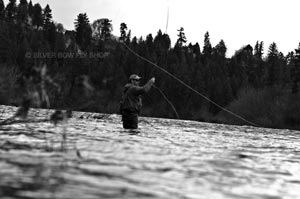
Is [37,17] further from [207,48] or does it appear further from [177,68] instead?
[177,68]

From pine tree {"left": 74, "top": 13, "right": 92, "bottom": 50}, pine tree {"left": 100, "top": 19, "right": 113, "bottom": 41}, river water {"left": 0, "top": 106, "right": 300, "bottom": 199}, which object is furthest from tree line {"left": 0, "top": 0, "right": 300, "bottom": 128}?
river water {"left": 0, "top": 106, "right": 300, "bottom": 199}

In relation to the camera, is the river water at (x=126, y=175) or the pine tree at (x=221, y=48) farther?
the pine tree at (x=221, y=48)

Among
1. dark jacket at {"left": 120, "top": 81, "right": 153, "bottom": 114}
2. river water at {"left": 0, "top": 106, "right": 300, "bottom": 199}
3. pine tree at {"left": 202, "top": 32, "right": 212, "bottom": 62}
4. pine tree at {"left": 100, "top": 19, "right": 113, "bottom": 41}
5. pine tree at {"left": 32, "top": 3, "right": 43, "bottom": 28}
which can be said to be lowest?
river water at {"left": 0, "top": 106, "right": 300, "bottom": 199}

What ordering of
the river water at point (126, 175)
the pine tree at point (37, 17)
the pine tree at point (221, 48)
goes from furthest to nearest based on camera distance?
1. the pine tree at point (37, 17)
2. the pine tree at point (221, 48)
3. the river water at point (126, 175)

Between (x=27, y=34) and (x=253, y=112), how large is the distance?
84822 mm

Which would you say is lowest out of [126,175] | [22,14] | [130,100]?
[126,175]

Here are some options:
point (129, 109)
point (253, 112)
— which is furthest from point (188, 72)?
point (129, 109)

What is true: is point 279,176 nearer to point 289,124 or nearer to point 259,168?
point 259,168

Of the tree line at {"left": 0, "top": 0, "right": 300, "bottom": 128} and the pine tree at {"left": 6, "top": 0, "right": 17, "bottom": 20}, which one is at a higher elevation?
the pine tree at {"left": 6, "top": 0, "right": 17, "bottom": 20}

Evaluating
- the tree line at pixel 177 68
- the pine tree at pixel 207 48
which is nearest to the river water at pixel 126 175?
the tree line at pixel 177 68

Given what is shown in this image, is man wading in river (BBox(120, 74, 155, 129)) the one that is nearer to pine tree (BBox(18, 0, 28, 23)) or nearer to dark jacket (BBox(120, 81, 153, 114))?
dark jacket (BBox(120, 81, 153, 114))

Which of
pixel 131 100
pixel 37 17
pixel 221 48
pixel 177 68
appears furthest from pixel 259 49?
pixel 131 100

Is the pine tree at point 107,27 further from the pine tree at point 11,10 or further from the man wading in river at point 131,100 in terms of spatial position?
the pine tree at point 11,10

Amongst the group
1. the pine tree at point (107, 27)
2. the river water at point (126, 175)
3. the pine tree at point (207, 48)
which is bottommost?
the river water at point (126, 175)
